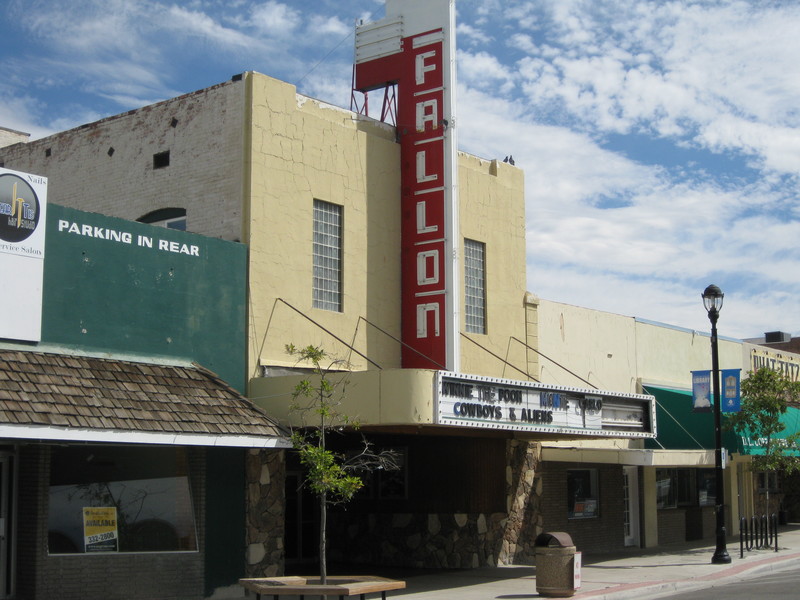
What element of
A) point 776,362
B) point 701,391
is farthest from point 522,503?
point 776,362

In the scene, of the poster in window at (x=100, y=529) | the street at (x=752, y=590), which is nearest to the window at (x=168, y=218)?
the poster in window at (x=100, y=529)

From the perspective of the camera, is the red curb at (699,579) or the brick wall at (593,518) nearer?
the red curb at (699,579)

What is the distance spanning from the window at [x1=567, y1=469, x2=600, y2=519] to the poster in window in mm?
12442

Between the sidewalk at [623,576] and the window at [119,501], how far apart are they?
12.1 feet

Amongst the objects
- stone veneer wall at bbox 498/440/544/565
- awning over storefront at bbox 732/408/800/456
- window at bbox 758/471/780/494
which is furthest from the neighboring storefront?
window at bbox 758/471/780/494

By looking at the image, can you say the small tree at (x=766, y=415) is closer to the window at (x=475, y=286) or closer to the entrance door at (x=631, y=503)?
the entrance door at (x=631, y=503)

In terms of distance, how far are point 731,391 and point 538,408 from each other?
893cm

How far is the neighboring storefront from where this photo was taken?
14016 mm

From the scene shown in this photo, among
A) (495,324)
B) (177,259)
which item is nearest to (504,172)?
(495,324)

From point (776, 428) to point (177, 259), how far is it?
54.8 feet

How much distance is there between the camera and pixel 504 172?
912 inches

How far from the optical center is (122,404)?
556 inches

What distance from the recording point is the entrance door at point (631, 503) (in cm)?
2673

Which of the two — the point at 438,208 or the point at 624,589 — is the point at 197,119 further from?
the point at 624,589
